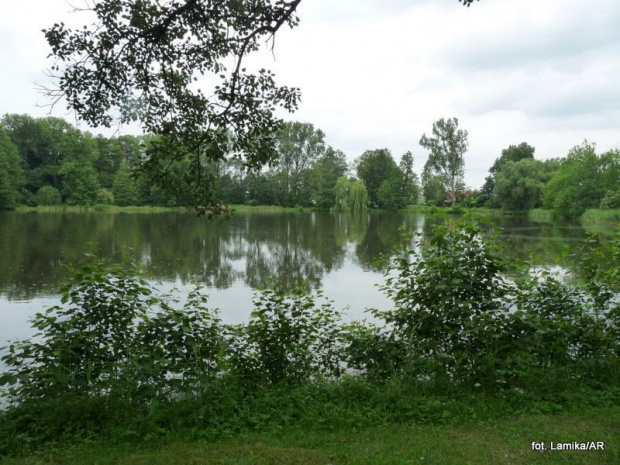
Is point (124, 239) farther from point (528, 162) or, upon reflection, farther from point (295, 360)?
point (528, 162)

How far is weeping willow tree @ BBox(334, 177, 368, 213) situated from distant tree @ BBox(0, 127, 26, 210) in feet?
149

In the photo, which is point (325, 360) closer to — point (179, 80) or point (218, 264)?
point (179, 80)

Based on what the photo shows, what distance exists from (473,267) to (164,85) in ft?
13.7

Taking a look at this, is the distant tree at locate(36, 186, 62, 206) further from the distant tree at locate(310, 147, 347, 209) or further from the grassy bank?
the grassy bank

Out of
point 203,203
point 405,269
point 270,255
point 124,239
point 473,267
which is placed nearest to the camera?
point 203,203

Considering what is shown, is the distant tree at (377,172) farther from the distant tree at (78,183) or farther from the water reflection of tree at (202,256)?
the water reflection of tree at (202,256)

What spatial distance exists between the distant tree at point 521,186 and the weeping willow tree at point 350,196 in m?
20.8

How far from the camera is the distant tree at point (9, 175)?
177 ft

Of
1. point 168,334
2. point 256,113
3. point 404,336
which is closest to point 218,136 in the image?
point 256,113

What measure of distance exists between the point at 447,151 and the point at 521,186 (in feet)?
54.8

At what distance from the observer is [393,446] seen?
11.2 feet

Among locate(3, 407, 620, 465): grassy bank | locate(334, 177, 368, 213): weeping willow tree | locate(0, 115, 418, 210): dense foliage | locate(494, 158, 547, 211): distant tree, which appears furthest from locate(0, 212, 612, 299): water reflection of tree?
locate(334, 177, 368, 213): weeping willow tree

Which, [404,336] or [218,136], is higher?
[218,136]

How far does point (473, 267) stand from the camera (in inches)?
205
